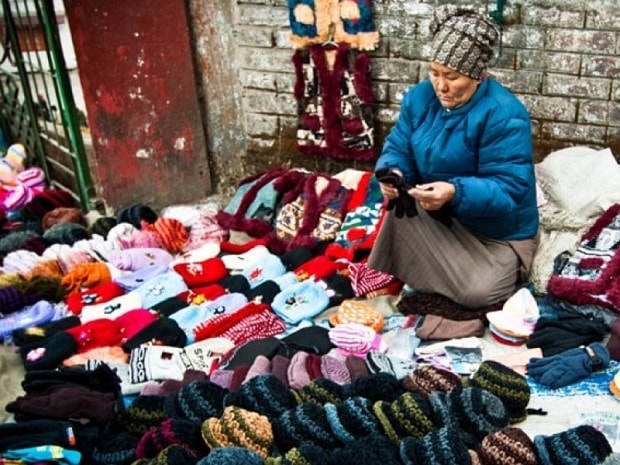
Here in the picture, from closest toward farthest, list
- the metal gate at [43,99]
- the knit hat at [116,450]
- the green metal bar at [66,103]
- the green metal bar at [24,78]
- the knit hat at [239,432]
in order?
the knit hat at [239,432] < the knit hat at [116,450] < the green metal bar at [66,103] < the metal gate at [43,99] < the green metal bar at [24,78]

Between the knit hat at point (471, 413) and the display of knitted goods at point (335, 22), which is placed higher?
the display of knitted goods at point (335, 22)

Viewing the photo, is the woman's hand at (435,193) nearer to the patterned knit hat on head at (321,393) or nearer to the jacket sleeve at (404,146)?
the jacket sleeve at (404,146)

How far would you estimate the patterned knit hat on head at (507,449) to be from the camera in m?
2.46

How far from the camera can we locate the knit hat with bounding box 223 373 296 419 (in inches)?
109

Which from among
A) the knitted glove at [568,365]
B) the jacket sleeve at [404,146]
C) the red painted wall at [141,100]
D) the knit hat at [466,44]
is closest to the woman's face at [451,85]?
the knit hat at [466,44]

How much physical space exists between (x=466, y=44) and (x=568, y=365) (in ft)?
4.35

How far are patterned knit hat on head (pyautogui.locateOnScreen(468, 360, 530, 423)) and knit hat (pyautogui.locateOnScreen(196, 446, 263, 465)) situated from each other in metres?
0.87

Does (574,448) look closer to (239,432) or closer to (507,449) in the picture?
(507,449)

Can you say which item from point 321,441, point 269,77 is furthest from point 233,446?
point 269,77

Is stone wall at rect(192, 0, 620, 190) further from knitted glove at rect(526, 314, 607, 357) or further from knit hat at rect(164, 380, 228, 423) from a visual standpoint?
knit hat at rect(164, 380, 228, 423)

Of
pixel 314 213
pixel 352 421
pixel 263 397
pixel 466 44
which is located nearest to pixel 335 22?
pixel 314 213

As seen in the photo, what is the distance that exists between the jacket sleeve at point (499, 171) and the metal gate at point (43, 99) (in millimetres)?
2775

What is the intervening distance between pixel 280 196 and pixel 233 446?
2263mm

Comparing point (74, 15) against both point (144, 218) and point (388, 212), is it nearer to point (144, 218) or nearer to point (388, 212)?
point (144, 218)
